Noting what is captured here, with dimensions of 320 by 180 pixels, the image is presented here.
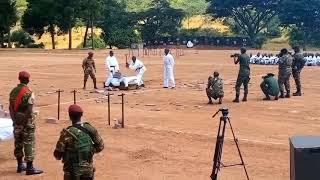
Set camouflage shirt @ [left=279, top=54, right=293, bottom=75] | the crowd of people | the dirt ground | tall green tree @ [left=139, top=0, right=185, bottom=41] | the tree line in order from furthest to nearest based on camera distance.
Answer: tall green tree @ [left=139, top=0, right=185, bottom=41], the tree line, the crowd of people, camouflage shirt @ [left=279, top=54, right=293, bottom=75], the dirt ground

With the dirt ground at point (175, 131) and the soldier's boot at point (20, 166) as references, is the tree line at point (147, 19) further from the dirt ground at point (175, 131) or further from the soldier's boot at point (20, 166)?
the soldier's boot at point (20, 166)

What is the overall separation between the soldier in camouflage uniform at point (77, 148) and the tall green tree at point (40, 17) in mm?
54192

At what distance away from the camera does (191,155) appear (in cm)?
1116

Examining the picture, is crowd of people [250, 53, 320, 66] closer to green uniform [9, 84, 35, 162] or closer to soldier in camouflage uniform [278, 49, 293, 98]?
soldier in camouflage uniform [278, 49, 293, 98]

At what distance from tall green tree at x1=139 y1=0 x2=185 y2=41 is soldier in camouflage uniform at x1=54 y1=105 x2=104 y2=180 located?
2465 inches

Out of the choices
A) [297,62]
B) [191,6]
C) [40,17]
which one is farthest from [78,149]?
[191,6]

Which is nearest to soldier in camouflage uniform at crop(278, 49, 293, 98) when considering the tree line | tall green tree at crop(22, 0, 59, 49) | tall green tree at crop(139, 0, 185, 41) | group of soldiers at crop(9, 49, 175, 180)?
group of soldiers at crop(9, 49, 175, 180)

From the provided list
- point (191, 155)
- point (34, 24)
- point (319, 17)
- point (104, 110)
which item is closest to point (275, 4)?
point (319, 17)

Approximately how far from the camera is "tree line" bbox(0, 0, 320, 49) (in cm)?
6050

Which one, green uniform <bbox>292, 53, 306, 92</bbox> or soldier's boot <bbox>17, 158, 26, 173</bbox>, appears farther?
green uniform <bbox>292, 53, 306, 92</bbox>

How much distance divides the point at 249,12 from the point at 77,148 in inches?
2582

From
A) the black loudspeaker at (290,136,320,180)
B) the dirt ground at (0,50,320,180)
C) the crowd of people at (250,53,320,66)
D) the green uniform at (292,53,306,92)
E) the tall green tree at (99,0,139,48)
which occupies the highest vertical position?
the tall green tree at (99,0,139,48)

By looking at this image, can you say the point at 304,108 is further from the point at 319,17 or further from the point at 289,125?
the point at 319,17

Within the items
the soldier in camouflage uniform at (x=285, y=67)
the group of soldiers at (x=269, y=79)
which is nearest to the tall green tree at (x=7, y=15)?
the group of soldiers at (x=269, y=79)
